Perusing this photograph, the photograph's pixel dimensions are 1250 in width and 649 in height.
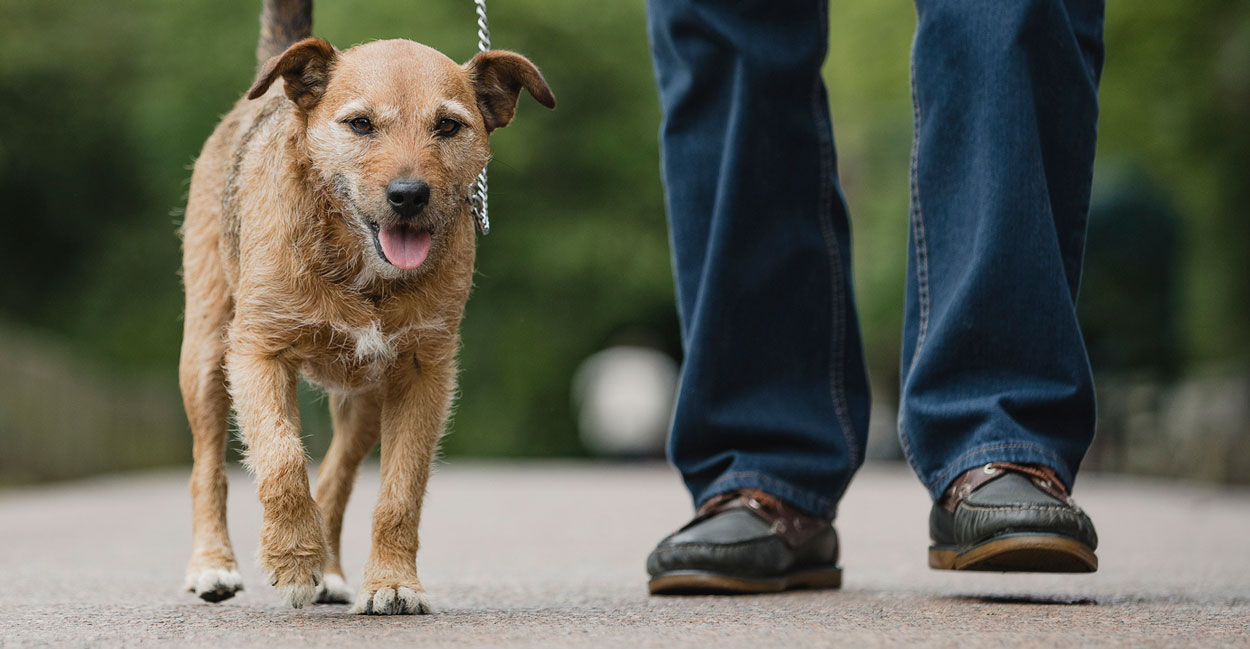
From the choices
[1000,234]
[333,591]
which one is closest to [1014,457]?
[1000,234]

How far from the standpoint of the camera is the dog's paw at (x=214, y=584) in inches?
167

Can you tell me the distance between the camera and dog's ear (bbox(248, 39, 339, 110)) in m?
4.02

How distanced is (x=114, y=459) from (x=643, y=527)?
8.30m

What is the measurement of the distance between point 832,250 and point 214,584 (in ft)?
6.31

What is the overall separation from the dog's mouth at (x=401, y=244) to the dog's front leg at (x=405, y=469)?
32cm

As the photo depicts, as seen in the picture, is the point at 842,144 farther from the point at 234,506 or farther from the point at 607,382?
the point at 234,506

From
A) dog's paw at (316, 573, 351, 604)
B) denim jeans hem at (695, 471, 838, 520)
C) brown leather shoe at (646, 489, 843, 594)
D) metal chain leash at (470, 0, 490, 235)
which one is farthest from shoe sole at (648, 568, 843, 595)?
metal chain leash at (470, 0, 490, 235)

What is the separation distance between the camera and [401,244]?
388 cm

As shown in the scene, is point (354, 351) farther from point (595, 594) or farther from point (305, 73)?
point (595, 594)

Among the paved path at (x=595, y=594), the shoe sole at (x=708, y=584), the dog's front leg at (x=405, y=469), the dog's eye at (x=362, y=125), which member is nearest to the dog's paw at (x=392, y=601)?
the dog's front leg at (x=405, y=469)

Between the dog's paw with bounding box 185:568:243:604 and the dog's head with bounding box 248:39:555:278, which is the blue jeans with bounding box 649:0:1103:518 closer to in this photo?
the dog's head with bounding box 248:39:555:278

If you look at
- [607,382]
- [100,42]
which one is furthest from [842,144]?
[100,42]

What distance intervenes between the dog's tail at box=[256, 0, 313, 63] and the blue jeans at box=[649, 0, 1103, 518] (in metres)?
1.28

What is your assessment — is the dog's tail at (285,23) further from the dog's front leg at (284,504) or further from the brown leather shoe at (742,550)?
the brown leather shoe at (742,550)
